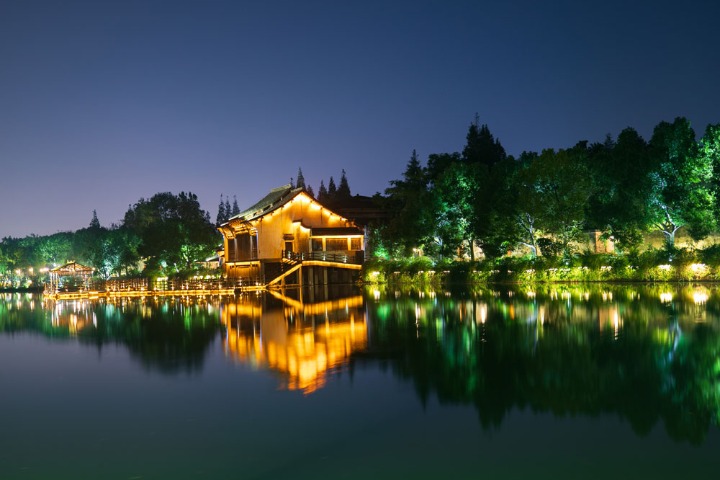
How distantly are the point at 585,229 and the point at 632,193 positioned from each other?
6.74 m

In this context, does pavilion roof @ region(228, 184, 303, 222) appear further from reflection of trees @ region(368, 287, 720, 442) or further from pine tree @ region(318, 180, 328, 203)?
pine tree @ region(318, 180, 328, 203)

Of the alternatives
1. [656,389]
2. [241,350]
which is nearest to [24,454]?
[241,350]

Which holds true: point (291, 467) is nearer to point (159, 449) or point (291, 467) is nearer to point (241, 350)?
point (159, 449)

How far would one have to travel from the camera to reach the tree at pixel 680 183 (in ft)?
131

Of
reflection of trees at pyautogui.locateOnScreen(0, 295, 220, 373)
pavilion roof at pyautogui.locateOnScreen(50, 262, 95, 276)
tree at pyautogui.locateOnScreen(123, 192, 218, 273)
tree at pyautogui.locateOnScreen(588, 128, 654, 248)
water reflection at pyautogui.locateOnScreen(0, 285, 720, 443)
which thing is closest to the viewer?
water reflection at pyautogui.locateOnScreen(0, 285, 720, 443)

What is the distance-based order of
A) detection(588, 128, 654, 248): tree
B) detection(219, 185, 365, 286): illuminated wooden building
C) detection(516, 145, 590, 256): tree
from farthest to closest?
detection(219, 185, 365, 286): illuminated wooden building → detection(516, 145, 590, 256): tree → detection(588, 128, 654, 248): tree

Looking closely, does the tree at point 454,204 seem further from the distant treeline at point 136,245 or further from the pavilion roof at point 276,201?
the distant treeline at point 136,245

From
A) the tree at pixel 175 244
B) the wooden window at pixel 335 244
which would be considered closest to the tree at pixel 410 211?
the wooden window at pixel 335 244

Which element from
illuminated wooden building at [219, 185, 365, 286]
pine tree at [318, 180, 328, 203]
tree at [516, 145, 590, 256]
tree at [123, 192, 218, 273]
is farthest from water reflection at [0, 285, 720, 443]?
pine tree at [318, 180, 328, 203]

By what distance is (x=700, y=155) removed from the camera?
39.8 m

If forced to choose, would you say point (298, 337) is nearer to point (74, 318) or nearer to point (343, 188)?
point (74, 318)

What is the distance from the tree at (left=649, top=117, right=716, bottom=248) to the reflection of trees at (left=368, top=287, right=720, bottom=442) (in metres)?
17.5

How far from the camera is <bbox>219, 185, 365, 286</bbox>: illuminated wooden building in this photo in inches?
2063

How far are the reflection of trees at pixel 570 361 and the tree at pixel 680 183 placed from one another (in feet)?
57.3
